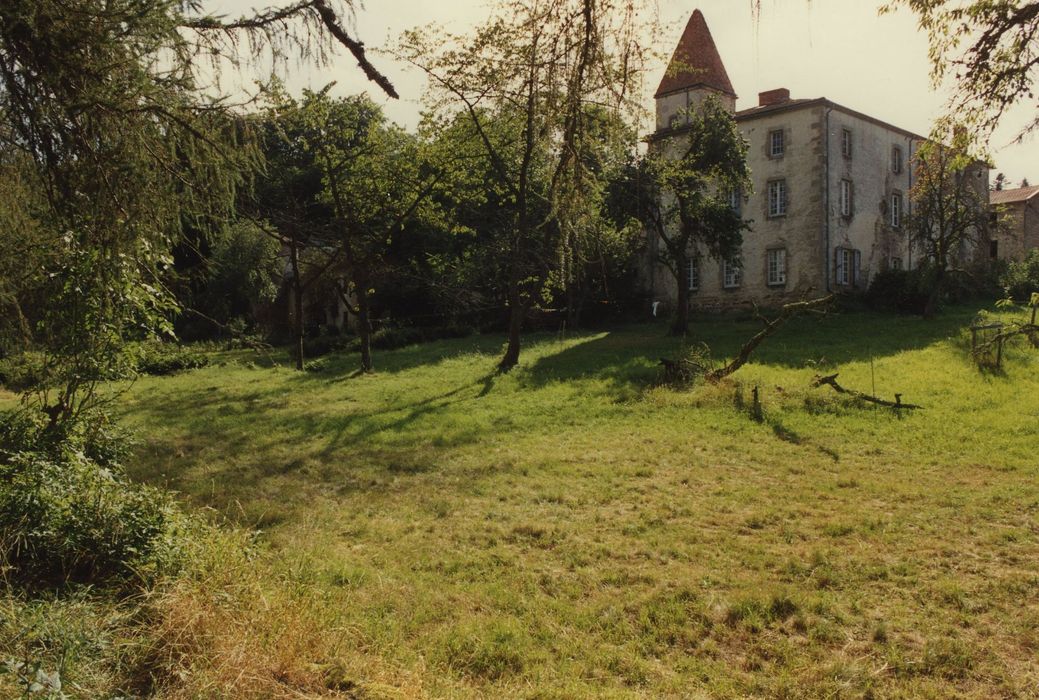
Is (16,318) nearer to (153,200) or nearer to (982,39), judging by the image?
(153,200)

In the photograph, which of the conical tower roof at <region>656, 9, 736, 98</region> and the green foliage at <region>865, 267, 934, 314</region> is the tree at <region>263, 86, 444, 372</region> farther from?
the green foliage at <region>865, 267, 934, 314</region>

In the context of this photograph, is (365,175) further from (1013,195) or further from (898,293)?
(1013,195)

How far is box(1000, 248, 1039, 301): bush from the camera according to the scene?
3649 centimetres

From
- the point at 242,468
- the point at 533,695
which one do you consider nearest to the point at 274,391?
the point at 242,468

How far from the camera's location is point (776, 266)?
113 feet

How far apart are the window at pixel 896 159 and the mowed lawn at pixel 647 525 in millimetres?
22516

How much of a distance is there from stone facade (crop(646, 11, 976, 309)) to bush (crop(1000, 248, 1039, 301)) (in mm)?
5598

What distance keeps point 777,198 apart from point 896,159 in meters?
8.47

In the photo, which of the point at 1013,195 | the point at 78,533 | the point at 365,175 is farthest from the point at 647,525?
the point at 1013,195

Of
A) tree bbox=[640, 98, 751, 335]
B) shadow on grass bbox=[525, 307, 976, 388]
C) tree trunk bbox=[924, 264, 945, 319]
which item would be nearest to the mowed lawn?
shadow on grass bbox=[525, 307, 976, 388]

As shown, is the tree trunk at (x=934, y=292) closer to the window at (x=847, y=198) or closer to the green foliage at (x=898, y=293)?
the green foliage at (x=898, y=293)

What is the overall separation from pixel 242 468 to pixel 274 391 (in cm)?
850

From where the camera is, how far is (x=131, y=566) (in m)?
5.09

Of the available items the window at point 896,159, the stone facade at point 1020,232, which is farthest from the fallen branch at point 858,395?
the stone facade at point 1020,232
